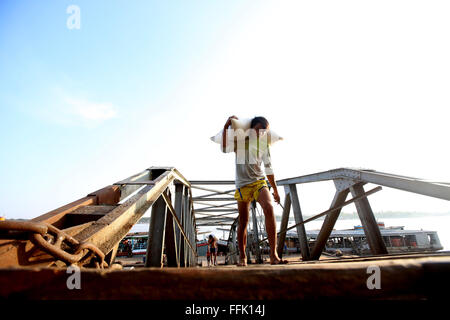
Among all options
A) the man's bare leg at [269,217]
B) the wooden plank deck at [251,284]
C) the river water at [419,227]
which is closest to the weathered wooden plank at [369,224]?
the man's bare leg at [269,217]

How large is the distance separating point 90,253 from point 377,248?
14.1 feet

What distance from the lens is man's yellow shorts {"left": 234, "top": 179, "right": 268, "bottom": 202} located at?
3168mm

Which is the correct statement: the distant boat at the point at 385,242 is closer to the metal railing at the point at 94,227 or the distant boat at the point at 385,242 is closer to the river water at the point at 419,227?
the river water at the point at 419,227

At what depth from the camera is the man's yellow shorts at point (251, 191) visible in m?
3.17

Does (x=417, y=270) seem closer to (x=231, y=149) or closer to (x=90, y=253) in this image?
(x=90, y=253)

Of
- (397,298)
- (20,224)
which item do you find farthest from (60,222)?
(397,298)

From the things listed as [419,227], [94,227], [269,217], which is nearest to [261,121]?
[269,217]

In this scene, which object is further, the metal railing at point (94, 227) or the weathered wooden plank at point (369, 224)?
the weathered wooden plank at point (369, 224)

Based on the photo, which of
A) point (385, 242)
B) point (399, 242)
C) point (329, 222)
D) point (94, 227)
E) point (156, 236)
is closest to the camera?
point (94, 227)

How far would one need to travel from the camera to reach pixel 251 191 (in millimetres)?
3215

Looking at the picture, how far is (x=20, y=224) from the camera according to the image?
28.7 inches

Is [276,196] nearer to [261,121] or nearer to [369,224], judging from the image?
[261,121]

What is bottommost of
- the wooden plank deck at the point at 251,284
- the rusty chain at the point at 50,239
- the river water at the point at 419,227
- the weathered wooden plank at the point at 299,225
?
the river water at the point at 419,227

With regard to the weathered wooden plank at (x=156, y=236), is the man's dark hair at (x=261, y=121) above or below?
above
